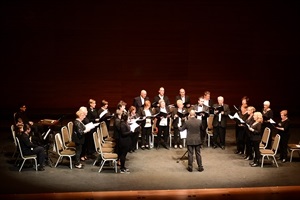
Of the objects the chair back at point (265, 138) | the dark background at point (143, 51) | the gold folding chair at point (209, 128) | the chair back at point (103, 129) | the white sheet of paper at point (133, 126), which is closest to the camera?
the white sheet of paper at point (133, 126)

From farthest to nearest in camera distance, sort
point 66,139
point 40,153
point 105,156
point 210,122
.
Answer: point 210,122 < point 66,139 < point 40,153 < point 105,156

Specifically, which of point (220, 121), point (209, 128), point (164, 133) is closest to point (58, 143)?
point (164, 133)

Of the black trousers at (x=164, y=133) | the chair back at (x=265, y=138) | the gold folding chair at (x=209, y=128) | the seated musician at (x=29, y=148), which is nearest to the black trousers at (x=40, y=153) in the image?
the seated musician at (x=29, y=148)

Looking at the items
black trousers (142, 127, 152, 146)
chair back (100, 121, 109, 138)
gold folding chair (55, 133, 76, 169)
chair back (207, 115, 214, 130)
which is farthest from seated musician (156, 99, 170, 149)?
gold folding chair (55, 133, 76, 169)

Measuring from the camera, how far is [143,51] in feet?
49.2

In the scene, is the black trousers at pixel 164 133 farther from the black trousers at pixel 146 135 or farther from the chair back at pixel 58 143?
the chair back at pixel 58 143

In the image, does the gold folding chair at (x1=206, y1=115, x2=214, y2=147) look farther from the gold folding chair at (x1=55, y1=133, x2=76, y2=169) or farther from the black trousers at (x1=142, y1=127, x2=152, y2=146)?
the gold folding chair at (x1=55, y1=133, x2=76, y2=169)

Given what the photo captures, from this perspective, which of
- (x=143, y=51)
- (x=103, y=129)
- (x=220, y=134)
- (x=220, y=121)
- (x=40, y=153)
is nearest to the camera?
(x=40, y=153)

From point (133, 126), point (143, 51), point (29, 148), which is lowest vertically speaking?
point (29, 148)

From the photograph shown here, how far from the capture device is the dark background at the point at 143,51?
1445cm

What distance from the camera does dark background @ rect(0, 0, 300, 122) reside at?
47.4ft

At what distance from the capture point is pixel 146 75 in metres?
15.1

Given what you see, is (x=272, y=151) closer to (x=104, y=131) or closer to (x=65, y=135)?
(x=104, y=131)

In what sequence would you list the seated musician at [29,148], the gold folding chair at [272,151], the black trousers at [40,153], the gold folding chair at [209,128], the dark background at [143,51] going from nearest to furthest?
1. the seated musician at [29,148]
2. the black trousers at [40,153]
3. the gold folding chair at [272,151]
4. the gold folding chair at [209,128]
5. the dark background at [143,51]
